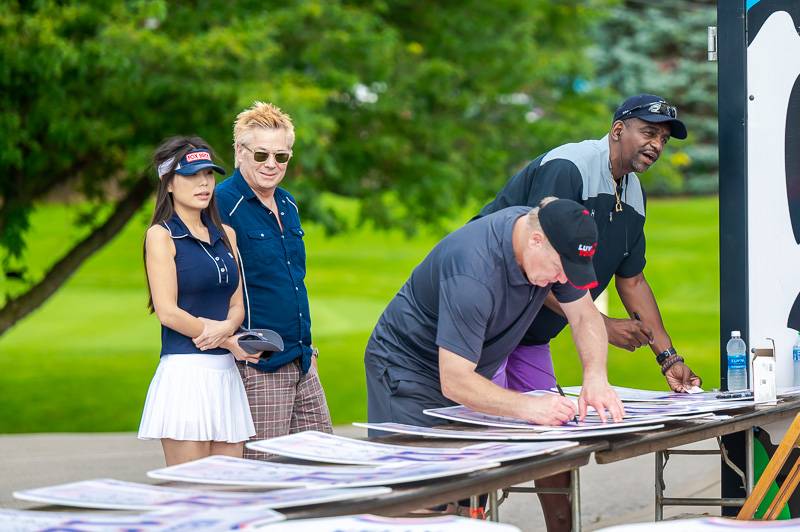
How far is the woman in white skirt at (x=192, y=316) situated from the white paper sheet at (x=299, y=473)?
3.98 feet

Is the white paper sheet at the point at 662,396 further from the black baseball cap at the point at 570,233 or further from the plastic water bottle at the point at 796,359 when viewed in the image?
the black baseball cap at the point at 570,233

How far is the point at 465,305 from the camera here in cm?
401

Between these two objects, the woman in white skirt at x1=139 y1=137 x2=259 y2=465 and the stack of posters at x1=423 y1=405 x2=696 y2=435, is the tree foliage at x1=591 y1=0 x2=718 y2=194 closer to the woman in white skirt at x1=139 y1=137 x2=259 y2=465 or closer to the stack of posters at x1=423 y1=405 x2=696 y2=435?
the woman in white skirt at x1=139 y1=137 x2=259 y2=465

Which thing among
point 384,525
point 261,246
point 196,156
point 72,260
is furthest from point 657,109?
point 72,260

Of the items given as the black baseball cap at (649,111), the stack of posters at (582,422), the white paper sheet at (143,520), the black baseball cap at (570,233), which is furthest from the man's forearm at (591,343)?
the white paper sheet at (143,520)

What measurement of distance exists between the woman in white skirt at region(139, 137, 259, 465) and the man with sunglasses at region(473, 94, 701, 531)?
1057 mm

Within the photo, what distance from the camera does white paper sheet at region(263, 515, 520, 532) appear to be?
8.91 feet

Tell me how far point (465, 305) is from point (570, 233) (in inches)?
16.5

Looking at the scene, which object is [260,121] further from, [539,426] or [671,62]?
[671,62]

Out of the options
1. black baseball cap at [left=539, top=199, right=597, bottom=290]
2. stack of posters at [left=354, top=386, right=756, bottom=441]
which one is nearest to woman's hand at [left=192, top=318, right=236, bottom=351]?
stack of posters at [left=354, top=386, right=756, bottom=441]

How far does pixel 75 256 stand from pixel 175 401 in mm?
7639

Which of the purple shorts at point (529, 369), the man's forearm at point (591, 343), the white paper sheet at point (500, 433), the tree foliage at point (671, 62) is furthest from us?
the tree foliage at point (671, 62)

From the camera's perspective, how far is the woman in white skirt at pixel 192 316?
4555 mm

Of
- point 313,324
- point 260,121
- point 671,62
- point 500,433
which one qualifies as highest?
point 671,62
